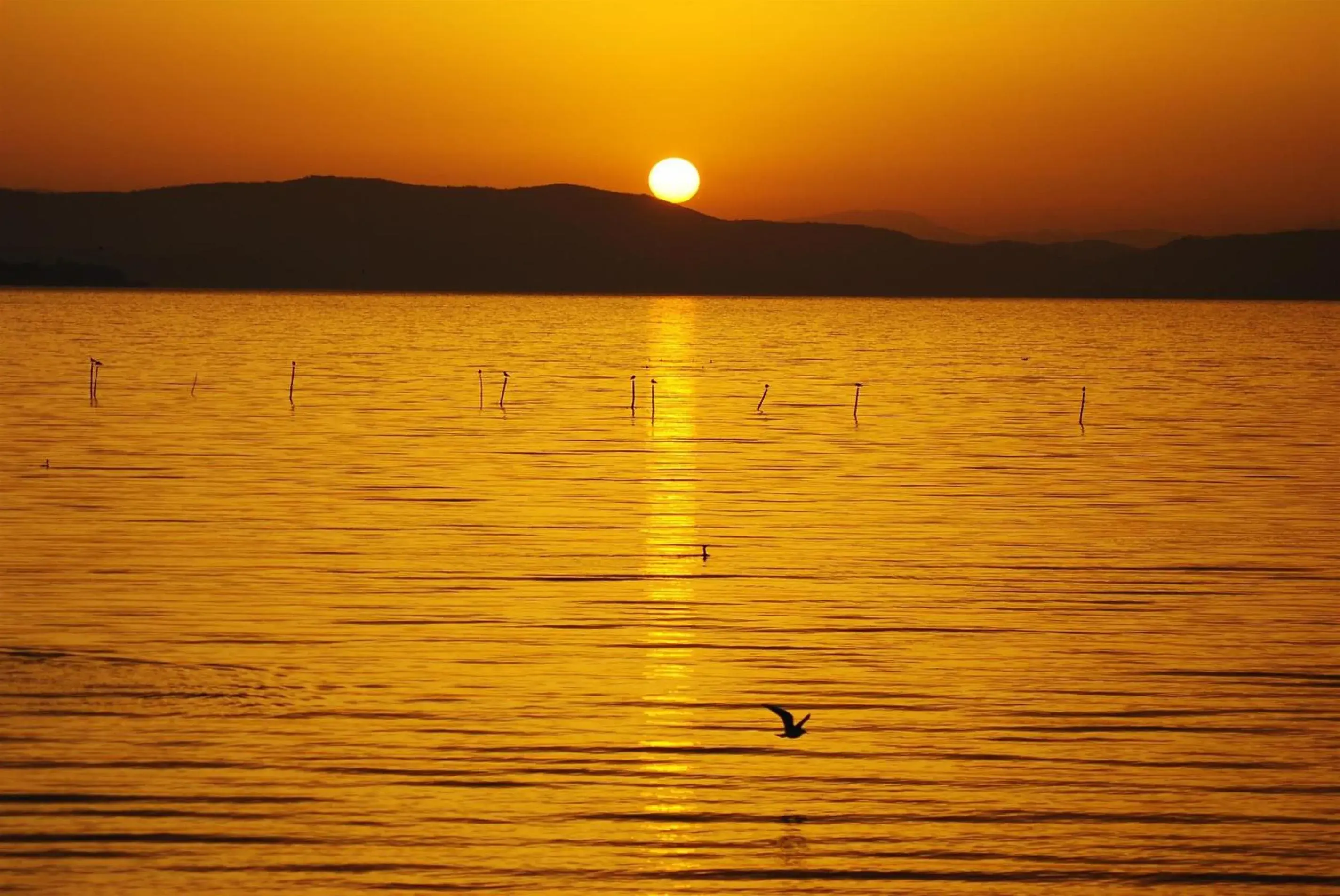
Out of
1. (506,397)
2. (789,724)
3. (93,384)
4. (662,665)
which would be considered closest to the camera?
(789,724)

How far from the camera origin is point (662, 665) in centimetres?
2028

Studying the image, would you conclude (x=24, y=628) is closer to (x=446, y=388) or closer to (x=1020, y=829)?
(x=1020, y=829)

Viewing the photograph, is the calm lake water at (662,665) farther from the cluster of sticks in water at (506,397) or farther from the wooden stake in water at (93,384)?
the cluster of sticks in water at (506,397)

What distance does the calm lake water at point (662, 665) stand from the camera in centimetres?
1406

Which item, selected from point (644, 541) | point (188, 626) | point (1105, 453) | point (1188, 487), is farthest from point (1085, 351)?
point (188, 626)

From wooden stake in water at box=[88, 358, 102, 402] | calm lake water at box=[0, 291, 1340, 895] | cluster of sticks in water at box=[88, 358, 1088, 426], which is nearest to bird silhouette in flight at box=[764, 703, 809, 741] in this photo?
calm lake water at box=[0, 291, 1340, 895]

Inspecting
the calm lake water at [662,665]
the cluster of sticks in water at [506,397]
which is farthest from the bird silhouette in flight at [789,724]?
the cluster of sticks in water at [506,397]

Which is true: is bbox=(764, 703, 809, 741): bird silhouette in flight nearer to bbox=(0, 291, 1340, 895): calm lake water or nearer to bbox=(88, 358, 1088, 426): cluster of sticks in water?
bbox=(0, 291, 1340, 895): calm lake water

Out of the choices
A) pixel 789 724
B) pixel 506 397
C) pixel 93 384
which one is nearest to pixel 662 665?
pixel 789 724

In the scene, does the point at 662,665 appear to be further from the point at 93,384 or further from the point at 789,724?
the point at 93,384

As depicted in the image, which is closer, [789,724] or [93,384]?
[789,724]

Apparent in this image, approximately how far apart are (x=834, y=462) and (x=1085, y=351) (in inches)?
3405

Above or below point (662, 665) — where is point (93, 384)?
above

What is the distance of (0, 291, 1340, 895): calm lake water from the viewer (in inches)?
554
